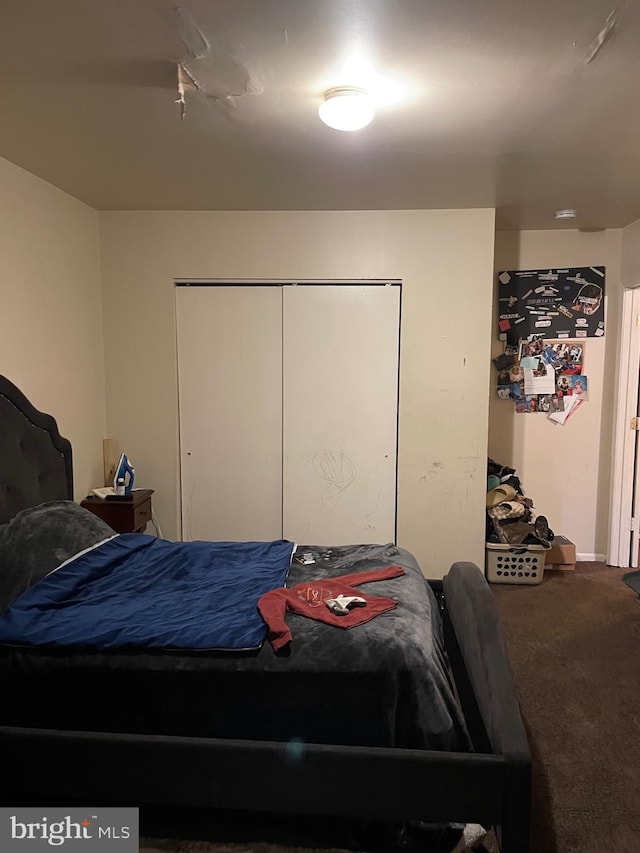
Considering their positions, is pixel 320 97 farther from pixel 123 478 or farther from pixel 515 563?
pixel 515 563

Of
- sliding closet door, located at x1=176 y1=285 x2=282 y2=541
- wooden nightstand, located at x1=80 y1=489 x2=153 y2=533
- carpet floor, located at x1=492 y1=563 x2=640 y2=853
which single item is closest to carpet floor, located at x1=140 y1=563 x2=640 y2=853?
carpet floor, located at x1=492 y1=563 x2=640 y2=853

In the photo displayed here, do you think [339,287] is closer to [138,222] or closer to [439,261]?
[439,261]

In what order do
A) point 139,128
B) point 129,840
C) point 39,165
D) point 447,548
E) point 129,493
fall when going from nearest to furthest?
1. point 129,840
2. point 139,128
3. point 39,165
4. point 129,493
5. point 447,548

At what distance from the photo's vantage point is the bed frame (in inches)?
65.7

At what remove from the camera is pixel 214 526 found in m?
4.07

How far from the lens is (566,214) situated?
12.5 ft

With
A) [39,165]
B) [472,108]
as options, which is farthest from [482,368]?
[39,165]

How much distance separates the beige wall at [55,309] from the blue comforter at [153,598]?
3.42 ft

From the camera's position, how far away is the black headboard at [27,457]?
8.95 ft

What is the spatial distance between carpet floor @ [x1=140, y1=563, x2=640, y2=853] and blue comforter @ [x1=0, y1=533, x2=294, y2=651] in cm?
62

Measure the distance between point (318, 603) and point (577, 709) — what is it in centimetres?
132

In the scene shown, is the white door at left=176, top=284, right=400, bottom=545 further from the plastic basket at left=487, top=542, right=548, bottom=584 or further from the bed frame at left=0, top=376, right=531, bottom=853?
the bed frame at left=0, top=376, right=531, bottom=853

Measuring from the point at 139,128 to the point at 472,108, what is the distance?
1307 millimetres

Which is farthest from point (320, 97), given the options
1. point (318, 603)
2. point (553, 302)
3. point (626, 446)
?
point (626, 446)
